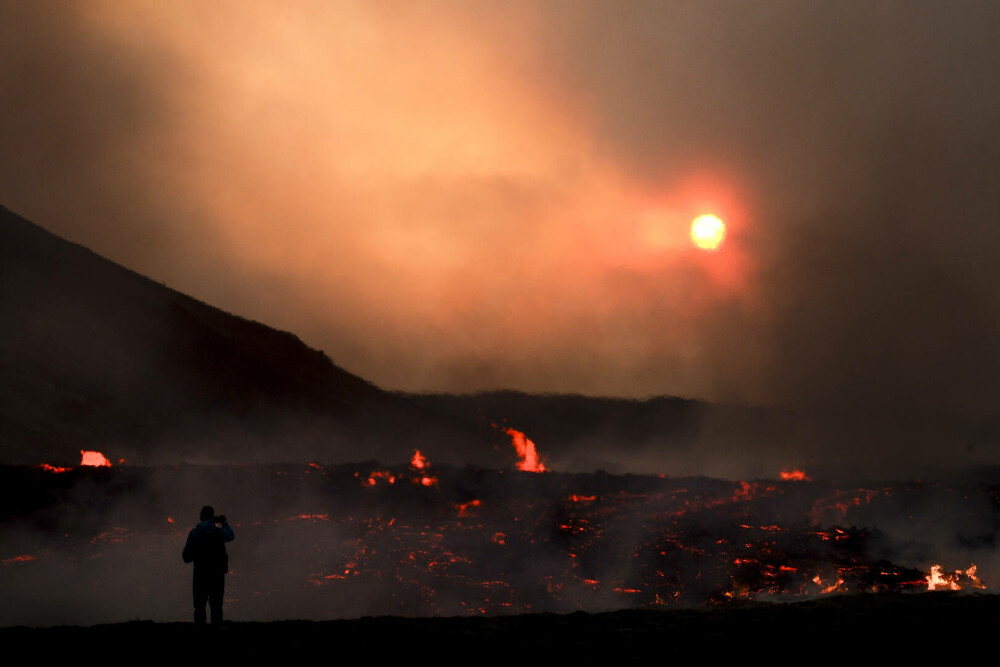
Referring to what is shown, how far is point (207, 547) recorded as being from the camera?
20.7 meters

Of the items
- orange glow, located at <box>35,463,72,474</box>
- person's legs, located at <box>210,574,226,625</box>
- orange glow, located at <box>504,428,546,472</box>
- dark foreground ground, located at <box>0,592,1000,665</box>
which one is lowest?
dark foreground ground, located at <box>0,592,1000,665</box>

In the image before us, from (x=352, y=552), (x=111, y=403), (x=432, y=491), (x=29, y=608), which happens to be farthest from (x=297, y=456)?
(x=29, y=608)

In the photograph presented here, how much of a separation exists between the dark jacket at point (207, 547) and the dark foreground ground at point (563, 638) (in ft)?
5.12

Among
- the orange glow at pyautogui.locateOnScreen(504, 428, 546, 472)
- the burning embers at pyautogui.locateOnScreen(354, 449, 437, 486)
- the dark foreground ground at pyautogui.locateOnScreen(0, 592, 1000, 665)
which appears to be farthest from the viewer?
the orange glow at pyautogui.locateOnScreen(504, 428, 546, 472)

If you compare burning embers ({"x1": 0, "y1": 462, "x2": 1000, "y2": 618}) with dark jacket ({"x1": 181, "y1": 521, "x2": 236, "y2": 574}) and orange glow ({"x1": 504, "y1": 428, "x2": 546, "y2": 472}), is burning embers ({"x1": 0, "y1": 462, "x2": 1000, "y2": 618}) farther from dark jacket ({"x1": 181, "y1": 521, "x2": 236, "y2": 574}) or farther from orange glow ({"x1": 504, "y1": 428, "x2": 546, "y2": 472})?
orange glow ({"x1": 504, "y1": 428, "x2": 546, "y2": 472})

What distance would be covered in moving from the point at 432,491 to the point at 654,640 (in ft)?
247

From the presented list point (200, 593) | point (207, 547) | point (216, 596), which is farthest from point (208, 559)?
point (216, 596)

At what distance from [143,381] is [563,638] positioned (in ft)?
439

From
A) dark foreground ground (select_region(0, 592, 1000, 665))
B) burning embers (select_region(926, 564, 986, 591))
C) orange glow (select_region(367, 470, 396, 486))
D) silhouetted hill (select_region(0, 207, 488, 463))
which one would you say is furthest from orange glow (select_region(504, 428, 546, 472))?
dark foreground ground (select_region(0, 592, 1000, 665))

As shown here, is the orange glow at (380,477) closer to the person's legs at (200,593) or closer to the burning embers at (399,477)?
the burning embers at (399,477)

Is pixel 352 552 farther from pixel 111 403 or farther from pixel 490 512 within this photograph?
pixel 111 403

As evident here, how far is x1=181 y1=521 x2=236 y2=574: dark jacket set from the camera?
67.7 feet

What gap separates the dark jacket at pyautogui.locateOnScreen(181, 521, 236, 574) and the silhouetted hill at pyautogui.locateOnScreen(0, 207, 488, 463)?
7797 centimetres

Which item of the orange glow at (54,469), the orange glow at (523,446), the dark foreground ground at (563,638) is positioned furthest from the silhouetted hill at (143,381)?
the dark foreground ground at (563,638)
